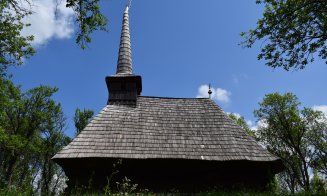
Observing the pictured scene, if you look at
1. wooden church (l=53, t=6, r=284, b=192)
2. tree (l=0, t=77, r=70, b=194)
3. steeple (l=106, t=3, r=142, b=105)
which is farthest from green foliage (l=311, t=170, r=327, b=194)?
tree (l=0, t=77, r=70, b=194)

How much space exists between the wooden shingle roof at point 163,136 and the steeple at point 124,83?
2.19ft

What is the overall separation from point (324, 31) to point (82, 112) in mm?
28816

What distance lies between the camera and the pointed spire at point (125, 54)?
1808 centimetres

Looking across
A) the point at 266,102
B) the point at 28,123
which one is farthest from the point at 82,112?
the point at 266,102

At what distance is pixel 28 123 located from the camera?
92.1 ft

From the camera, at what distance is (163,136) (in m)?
13.4

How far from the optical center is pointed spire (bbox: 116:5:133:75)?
18.1m

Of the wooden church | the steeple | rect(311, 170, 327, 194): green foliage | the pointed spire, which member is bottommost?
rect(311, 170, 327, 194): green foliage

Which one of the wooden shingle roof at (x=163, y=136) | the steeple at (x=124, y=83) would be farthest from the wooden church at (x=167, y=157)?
the steeple at (x=124, y=83)

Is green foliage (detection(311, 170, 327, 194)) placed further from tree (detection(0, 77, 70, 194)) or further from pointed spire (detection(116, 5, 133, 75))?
tree (detection(0, 77, 70, 194))

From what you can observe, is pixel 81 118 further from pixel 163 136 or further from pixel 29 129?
pixel 163 136

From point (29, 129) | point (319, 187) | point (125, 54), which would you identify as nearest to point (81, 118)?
point (29, 129)

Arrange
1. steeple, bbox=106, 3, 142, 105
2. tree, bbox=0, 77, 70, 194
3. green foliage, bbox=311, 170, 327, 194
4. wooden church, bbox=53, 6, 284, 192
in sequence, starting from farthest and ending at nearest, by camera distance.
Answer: tree, bbox=0, 77, 70, 194
steeple, bbox=106, 3, 142, 105
wooden church, bbox=53, 6, 284, 192
green foliage, bbox=311, 170, 327, 194

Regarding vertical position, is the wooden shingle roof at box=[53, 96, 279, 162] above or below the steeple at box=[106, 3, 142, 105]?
below
